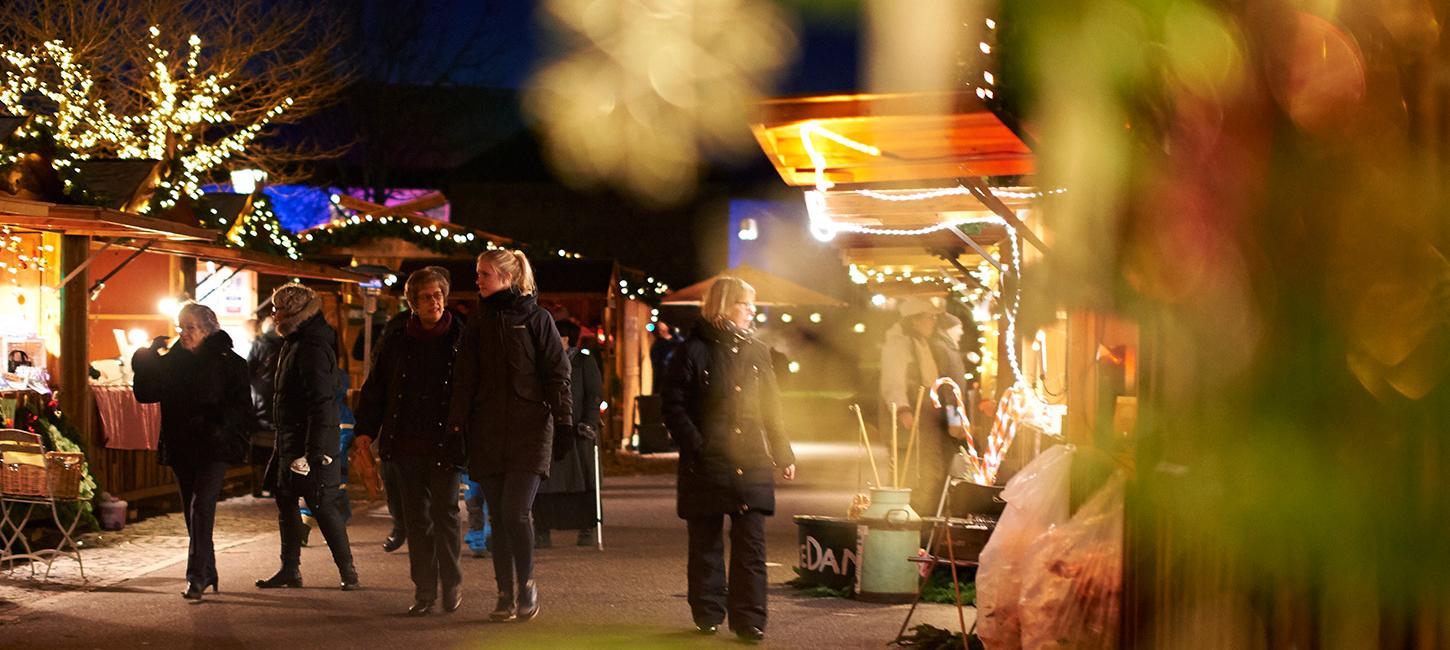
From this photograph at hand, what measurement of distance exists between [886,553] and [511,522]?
92.0 inches

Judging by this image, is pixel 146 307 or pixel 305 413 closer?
pixel 305 413

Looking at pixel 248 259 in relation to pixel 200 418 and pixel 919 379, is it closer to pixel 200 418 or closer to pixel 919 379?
pixel 919 379

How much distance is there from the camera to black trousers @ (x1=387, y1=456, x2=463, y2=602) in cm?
869

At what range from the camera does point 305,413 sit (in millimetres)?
9562

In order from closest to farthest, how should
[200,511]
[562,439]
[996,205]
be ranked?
1. [996,205]
2. [562,439]
3. [200,511]

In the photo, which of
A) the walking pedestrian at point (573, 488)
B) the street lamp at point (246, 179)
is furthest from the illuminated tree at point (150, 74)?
the walking pedestrian at point (573, 488)

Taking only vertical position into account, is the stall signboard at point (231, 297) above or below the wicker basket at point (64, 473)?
above

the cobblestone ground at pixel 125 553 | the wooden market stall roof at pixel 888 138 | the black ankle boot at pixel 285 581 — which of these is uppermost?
the wooden market stall roof at pixel 888 138

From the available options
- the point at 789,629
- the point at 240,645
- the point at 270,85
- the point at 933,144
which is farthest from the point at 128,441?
the point at 270,85

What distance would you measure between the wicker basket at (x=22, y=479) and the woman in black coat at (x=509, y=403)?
2876mm

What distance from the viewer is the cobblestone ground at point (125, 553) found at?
32.3 ft

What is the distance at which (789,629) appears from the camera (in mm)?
8586

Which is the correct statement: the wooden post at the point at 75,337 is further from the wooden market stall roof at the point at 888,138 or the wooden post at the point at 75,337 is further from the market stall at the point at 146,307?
the wooden market stall roof at the point at 888,138

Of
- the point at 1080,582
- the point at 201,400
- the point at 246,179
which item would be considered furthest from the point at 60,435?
the point at 1080,582
